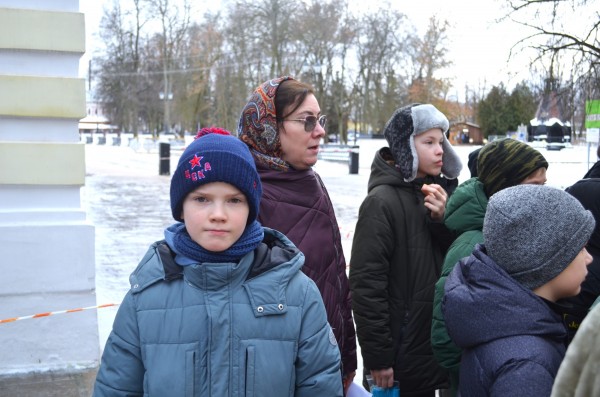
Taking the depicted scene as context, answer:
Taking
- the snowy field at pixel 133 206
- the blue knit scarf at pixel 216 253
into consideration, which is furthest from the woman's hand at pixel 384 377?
the snowy field at pixel 133 206

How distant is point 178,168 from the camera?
224cm

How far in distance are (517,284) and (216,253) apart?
0.85 metres

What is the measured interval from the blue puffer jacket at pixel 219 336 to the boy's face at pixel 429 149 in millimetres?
1347

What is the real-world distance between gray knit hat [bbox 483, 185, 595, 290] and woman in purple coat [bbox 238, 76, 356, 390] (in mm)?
929

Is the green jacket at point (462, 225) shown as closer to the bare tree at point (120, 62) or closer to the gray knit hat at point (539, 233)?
the gray knit hat at point (539, 233)

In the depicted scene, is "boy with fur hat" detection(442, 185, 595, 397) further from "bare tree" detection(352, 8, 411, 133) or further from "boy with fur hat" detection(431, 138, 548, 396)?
"bare tree" detection(352, 8, 411, 133)

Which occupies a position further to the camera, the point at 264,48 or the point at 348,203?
the point at 264,48

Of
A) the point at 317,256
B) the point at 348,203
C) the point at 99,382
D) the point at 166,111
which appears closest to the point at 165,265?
the point at 99,382

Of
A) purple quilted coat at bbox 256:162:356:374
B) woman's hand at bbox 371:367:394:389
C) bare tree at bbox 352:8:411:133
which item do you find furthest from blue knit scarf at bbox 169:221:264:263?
bare tree at bbox 352:8:411:133

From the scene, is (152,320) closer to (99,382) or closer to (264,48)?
(99,382)

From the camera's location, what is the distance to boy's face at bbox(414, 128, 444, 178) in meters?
3.34

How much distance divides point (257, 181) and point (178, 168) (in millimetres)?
246

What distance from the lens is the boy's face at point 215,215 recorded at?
7.06ft

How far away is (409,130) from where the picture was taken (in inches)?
132
